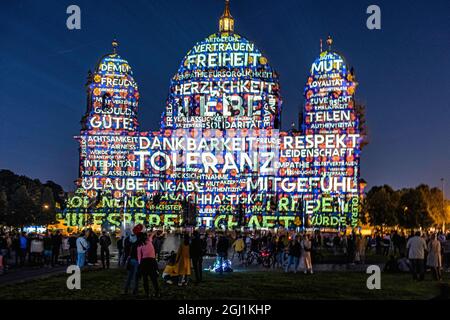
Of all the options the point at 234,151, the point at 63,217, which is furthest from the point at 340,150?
the point at 63,217

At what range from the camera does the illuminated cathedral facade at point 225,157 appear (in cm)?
9675

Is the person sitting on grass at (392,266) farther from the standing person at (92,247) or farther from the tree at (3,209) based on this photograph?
the tree at (3,209)

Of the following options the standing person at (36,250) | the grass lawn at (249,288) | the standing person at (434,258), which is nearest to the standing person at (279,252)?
the grass lawn at (249,288)

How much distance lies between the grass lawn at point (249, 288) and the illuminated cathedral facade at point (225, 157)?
2360 inches

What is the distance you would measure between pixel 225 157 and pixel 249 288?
81.8 m

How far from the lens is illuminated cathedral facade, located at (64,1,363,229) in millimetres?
96750

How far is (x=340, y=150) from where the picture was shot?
10338 cm

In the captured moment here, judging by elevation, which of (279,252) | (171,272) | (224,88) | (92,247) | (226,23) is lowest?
(171,272)

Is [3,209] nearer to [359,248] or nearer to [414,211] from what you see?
[414,211]

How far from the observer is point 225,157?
108562 mm

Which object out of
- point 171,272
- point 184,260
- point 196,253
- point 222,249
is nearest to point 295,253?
point 222,249

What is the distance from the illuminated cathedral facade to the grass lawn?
5995 centimetres

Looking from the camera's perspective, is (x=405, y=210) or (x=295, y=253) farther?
(x=405, y=210)
